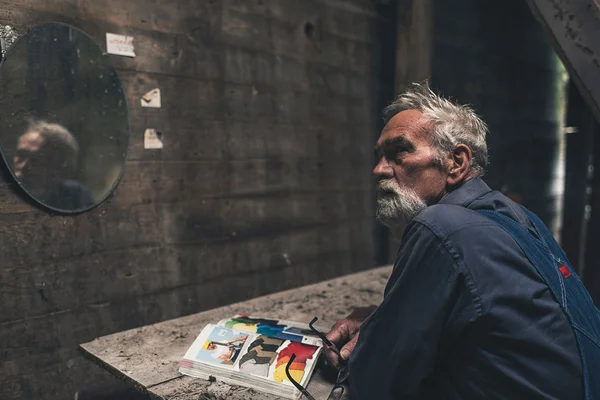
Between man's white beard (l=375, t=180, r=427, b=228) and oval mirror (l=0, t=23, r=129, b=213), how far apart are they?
171 cm

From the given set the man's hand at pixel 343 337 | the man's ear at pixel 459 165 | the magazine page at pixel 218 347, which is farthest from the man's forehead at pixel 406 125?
the magazine page at pixel 218 347

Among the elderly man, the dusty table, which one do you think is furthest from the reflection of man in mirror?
the elderly man

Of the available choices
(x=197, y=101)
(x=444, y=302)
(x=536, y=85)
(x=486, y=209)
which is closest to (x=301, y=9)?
(x=197, y=101)

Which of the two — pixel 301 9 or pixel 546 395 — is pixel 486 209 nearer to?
pixel 546 395

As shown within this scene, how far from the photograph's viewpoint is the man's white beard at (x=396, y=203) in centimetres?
150

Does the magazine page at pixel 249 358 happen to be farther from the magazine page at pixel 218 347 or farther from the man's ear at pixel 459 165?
the man's ear at pixel 459 165

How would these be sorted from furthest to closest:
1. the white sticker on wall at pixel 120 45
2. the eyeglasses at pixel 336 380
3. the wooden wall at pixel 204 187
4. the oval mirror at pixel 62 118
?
the white sticker on wall at pixel 120 45, the wooden wall at pixel 204 187, the oval mirror at pixel 62 118, the eyeglasses at pixel 336 380

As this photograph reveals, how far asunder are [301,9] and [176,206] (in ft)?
6.25

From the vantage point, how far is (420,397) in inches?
47.3

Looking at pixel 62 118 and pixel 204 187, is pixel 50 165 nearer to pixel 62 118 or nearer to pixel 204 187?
pixel 62 118

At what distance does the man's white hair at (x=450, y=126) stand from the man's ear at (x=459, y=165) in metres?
0.02

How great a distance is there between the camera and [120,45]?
104 inches

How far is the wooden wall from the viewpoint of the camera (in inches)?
95.5

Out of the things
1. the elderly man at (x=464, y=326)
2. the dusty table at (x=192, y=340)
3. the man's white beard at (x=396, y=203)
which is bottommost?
the dusty table at (x=192, y=340)
